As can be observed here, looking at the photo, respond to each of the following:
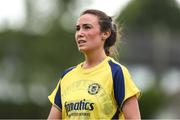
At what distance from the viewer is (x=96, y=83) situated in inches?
273

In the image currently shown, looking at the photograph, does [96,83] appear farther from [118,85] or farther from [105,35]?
[105,35]

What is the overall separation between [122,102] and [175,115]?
108 feet

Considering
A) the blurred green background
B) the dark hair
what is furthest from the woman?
the blurred green background

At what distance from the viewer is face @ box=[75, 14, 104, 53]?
22.9 ft

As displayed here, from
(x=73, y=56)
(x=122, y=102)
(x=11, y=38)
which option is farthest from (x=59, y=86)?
(x=11, y=38)

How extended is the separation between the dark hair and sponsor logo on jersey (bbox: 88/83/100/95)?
15.6 inches

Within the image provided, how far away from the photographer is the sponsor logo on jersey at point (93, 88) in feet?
22.6

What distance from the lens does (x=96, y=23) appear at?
7047 millimetres

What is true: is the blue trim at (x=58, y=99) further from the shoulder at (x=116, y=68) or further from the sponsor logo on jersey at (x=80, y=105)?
the shoulder at (x=116, y=68)

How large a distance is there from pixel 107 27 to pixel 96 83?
0.50 m

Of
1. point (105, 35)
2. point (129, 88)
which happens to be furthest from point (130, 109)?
point (105, 35)

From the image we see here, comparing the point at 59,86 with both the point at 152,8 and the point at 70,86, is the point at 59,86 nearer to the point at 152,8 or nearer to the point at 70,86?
the point at 70,86

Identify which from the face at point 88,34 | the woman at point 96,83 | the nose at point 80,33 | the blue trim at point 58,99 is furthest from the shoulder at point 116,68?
the blue trim at point 58,99

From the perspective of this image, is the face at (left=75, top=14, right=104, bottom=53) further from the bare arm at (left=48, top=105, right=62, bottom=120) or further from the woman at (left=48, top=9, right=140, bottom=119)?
the bare arm at (left=48, top=105, right=62, bottom=120)
